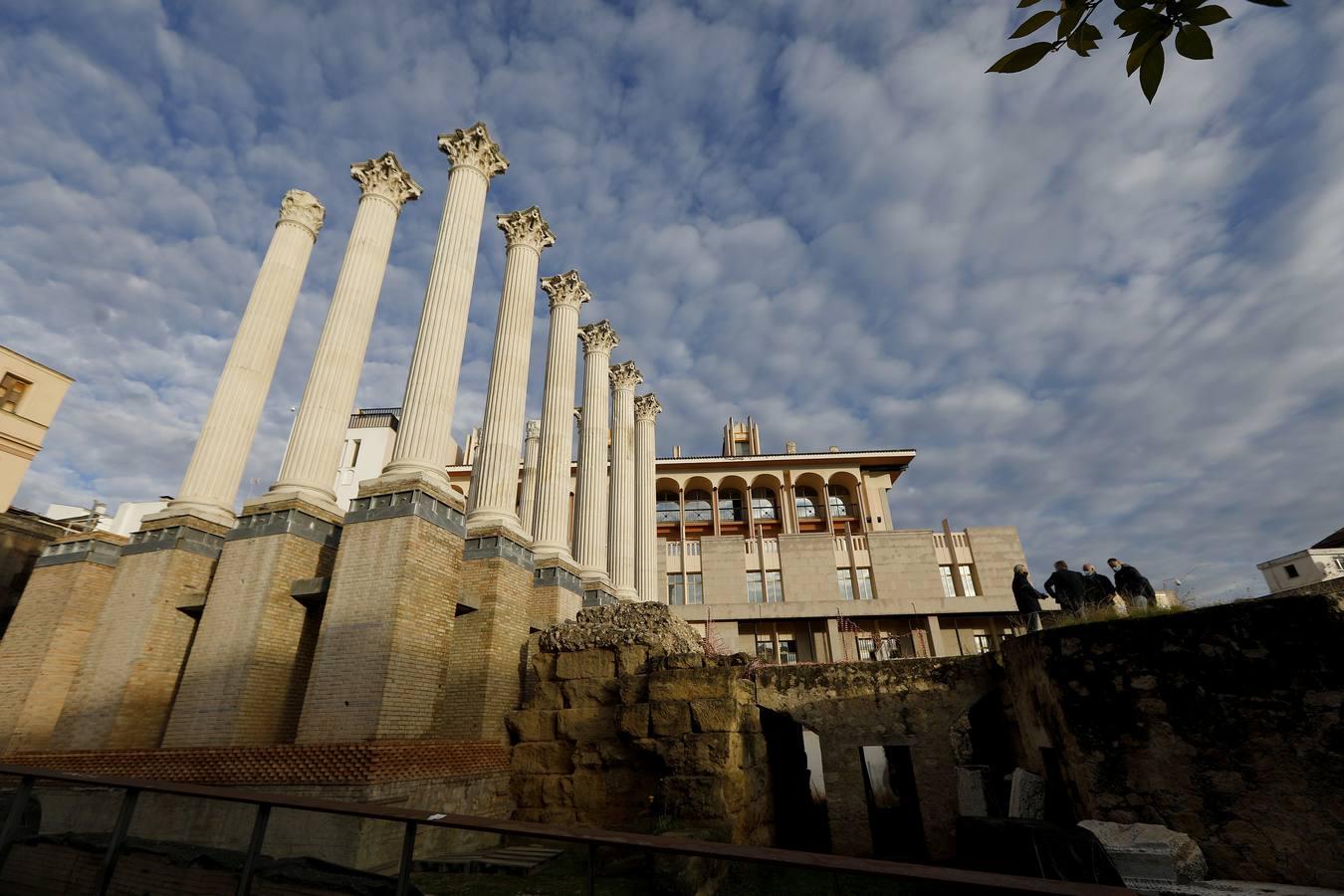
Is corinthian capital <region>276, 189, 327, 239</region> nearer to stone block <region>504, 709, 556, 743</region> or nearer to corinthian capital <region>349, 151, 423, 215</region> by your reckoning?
corinthian capital <region>349, 151, 423, 215</region>

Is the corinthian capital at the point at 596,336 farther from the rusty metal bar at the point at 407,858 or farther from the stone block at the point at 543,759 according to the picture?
the rusty metal bar at the point at 407,858

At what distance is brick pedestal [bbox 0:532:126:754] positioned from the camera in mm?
12180

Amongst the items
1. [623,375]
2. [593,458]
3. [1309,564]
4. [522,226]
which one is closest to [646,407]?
[623,375]

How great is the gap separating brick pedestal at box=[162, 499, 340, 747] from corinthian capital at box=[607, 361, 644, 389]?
510 inches

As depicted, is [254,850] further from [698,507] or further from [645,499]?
[698,507]

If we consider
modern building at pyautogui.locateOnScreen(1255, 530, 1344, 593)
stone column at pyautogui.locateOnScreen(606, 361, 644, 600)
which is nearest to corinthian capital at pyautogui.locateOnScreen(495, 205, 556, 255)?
stone column at pyautogui.locateOnScreen(606, 361, 644, 600)

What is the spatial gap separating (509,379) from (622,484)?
7668mm

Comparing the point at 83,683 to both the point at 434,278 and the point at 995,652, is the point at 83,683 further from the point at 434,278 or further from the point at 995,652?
the point at 995,652

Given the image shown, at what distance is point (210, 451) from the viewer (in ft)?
44.9

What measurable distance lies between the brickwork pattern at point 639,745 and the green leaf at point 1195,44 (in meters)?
8.71

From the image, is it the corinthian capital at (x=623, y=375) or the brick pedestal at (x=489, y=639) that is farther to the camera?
the corinthian capital at (x=623, y=375)

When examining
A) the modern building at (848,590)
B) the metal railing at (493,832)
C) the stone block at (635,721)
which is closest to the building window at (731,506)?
the modern building at (848,590)

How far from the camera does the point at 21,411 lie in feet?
65.8

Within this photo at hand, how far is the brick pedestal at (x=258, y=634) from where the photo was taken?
1002 cm
